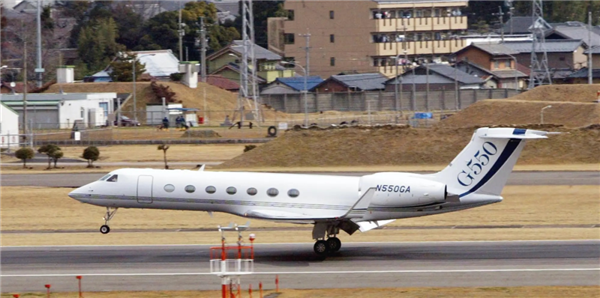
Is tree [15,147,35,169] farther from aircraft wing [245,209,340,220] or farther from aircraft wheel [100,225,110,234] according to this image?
aircraft wing [245,209,340,220]

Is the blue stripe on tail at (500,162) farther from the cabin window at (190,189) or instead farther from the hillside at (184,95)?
the hillside at (184,95)

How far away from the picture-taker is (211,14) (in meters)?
147

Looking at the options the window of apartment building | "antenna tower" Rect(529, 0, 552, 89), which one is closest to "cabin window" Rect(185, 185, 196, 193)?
"antenna tower" Rect(529, 0, 552, 89)

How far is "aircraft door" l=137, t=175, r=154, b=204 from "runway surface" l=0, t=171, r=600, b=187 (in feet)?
68.3

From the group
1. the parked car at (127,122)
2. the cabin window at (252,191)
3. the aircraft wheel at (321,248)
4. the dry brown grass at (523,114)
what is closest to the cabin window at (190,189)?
the cabin window at (252,191)

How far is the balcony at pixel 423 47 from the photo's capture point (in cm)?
13025

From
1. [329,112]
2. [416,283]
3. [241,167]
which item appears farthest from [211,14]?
[416,283]

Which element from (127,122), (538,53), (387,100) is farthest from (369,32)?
(127,122)

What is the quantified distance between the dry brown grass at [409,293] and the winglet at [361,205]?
13.5ft

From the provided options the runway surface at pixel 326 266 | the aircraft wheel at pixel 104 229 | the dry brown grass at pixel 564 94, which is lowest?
the runway surface at pixel 326 266

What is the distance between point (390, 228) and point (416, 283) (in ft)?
33.7

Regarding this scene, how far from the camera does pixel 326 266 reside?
2664cm

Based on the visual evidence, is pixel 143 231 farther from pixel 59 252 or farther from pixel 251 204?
pixel 251 204

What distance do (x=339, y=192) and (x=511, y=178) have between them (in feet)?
75.6
